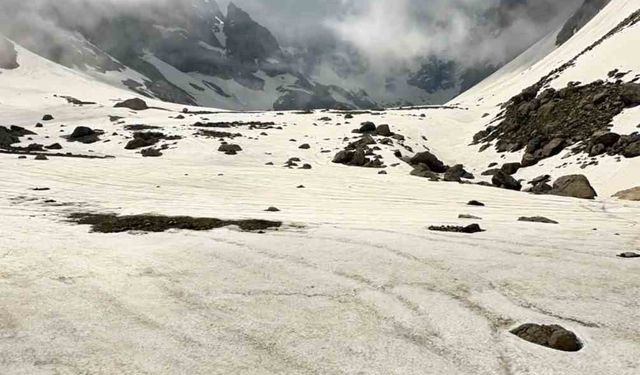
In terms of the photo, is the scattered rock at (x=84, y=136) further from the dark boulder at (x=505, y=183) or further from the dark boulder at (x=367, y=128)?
the dark boulder at (x=505, y=183)

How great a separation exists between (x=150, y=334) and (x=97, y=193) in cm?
1366

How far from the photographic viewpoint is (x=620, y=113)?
109 ft

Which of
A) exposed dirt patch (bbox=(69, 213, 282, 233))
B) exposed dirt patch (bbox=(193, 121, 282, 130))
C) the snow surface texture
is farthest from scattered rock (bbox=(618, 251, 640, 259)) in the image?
exposed dirt patch (bbox=(193, 121, 282, 130))

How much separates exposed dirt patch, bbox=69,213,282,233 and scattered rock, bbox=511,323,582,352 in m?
6.34

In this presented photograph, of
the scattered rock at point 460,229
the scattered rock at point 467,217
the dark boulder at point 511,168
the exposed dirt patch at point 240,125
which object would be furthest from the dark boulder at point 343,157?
the scattered rock at point 460,229

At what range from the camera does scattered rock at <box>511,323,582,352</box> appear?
5.61 meters

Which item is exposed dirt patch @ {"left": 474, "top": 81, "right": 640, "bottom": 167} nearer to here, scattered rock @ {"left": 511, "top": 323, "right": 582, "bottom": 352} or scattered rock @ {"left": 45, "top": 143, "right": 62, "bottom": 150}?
scattered rock @ {"left": 511, "top": 323, "right": 582, "bottom": 352}

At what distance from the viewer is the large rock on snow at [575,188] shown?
70.9 ft

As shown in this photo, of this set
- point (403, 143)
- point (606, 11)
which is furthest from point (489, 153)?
point (606, 11)

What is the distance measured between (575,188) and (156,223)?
18.4 meters

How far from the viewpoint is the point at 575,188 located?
71.9 feet

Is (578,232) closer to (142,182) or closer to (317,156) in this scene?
(142,182)

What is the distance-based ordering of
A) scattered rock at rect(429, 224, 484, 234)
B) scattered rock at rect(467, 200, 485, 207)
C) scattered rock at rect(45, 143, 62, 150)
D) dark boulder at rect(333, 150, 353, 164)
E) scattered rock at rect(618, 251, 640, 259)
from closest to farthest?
scattered rock at rect(618, 251, 640, 259), scattered rock at rect(429, 224, 484, 234), scattered rock at rect(467, 200, 485, 207), dark boulder at rect(333, 150, 353, 164), scattered rock at rect(45, 143, 62, 150)

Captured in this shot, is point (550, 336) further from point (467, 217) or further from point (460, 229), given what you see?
point (467, 217)
